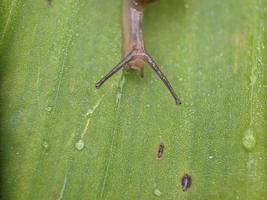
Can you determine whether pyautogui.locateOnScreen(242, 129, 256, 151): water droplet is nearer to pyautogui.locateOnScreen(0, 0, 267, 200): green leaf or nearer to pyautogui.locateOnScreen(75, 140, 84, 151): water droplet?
pyautogui.locateOnScreen(0, 0, 267, 200): green leaf

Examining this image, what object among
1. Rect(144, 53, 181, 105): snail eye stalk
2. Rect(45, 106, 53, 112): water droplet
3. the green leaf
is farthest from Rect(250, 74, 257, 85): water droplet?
Rect(45, 106, 53, 112): water droplet

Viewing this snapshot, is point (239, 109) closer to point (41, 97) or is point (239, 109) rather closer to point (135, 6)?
point (135, 6)

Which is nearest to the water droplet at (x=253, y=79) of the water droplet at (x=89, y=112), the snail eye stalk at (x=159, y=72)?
the snail eye stalk at (x=159, y=72)

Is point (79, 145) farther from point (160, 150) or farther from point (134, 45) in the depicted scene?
point (134, 45)

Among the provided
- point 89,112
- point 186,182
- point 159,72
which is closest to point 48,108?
point 89,112

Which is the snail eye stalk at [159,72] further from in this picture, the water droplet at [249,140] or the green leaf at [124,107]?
the water droplet at [249,140]
